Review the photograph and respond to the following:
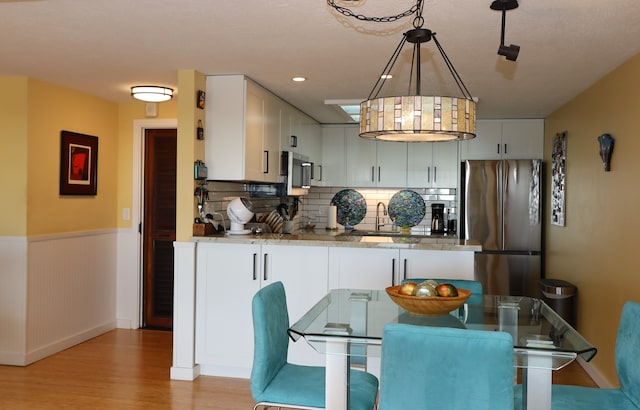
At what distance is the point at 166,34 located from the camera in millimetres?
3359

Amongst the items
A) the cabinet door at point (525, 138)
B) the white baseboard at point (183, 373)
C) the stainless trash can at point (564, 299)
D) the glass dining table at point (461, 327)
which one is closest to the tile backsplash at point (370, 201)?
the cabinet door at point (525, 138)

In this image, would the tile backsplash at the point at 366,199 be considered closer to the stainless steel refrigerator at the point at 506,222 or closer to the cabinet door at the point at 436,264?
the stainless steel refrigerator at the point at 506,222

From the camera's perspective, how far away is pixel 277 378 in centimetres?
263

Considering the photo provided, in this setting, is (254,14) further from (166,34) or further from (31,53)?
(31,53)

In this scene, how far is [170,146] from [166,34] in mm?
2573

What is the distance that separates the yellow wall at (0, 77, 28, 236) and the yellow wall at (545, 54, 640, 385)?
14.4ft

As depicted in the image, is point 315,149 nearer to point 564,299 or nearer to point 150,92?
point 150,92

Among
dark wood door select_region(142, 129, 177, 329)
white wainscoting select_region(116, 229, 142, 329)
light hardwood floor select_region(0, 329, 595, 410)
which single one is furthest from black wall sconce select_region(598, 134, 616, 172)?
white wainscoting select_region(116, 229, 142, 329)

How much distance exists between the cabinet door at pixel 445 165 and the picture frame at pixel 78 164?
146 inches

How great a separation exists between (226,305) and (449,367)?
102 inches

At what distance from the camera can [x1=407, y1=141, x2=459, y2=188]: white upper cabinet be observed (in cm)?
679

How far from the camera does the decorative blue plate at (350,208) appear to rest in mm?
7332

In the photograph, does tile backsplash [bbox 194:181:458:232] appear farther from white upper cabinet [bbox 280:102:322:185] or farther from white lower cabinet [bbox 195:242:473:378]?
white lower cabinet [bbox 195:242:473:378]

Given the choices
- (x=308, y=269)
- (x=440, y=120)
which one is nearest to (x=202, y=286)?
(x=308, y=269)
